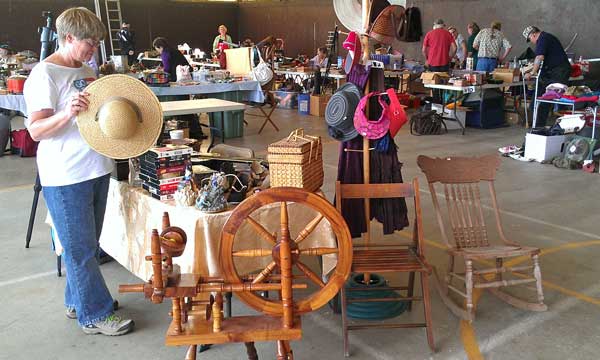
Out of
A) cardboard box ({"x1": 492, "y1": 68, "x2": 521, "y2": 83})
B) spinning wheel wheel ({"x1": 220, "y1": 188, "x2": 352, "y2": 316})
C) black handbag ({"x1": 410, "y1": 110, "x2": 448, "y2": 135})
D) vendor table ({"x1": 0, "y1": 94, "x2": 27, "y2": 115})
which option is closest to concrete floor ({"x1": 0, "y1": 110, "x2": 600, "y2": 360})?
spinning wheel wheel ({"x1": 220, "y1": 188, "x2": 352, "y2": 316})

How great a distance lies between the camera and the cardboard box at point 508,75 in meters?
9.02

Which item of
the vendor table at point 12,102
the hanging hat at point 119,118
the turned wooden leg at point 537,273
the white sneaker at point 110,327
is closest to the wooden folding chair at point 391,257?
the turned wooden leg at point 537,273

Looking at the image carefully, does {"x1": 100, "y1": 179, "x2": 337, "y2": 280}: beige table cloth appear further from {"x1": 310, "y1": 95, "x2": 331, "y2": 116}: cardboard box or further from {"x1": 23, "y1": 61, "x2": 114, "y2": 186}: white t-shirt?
{"x1": 310, "y1": 95, "x2": 331, "y2": 116}: cardboard box

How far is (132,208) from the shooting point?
9.56ft

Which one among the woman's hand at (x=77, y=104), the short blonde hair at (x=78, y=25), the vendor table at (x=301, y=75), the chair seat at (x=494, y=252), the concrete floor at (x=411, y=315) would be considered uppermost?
the short blonde hair at (x=78, y=25)

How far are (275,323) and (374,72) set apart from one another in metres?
1.60

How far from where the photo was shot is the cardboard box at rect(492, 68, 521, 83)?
355 inches

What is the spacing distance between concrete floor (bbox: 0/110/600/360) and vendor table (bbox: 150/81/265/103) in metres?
2.88

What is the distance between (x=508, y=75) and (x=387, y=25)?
6727 mm

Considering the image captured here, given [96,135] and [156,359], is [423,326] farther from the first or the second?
[96,135]

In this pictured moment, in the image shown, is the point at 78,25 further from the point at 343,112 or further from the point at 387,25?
the point at 387,25

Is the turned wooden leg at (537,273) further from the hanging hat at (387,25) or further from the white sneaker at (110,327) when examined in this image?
the white sneaker at (110,327)

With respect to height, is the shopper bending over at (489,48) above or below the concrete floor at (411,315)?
above

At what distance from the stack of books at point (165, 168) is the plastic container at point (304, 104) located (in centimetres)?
779
